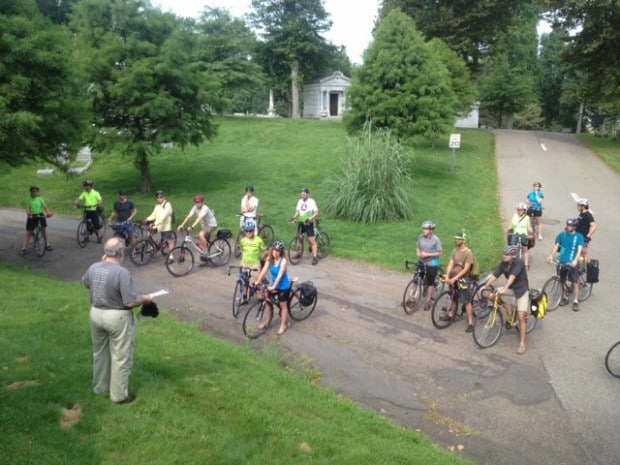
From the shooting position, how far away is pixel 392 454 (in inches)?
213

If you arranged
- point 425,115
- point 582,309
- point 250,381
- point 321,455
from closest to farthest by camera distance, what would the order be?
point 321,455, point 250,381, point 582,309, point 425,115

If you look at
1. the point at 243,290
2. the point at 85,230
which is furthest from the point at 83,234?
the point at 243,290

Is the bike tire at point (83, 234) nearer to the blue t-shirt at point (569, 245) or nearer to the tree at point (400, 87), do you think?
the tree at point (400, 87)

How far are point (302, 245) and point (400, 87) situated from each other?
1007 cm

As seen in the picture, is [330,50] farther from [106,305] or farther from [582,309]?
[106,305]

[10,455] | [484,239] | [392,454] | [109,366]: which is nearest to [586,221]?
[484,239]

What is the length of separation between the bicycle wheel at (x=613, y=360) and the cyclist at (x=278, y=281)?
499 centimetres

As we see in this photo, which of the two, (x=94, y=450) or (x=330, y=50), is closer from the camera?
(x=94, y=450)

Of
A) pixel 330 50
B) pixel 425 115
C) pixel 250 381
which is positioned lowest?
pixel 250 381

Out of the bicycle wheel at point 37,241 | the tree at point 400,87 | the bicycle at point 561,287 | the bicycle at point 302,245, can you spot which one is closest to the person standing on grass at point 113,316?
the bicycle at point 302,245

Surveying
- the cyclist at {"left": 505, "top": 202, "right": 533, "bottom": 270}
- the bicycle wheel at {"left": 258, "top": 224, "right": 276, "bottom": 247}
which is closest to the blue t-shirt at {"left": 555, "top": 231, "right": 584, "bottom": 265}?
the cyclist at {"left": 505, "top": 202, "right": 533, "bottom": 270}

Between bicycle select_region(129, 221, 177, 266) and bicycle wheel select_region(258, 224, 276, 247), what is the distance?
258 cm

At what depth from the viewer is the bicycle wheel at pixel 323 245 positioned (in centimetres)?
1418

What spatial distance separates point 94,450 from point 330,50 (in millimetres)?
50316
